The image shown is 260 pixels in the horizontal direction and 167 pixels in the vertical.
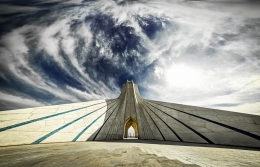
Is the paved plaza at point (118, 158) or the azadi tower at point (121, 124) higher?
the azadi tower at point (121, 124)

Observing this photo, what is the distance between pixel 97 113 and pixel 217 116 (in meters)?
8.08

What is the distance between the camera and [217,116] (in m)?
7.20

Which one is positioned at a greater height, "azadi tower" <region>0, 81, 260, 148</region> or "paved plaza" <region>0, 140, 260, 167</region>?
"azadi tower" <region>0, 81, 260, 148</region>

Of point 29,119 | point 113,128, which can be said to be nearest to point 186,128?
point 113,128

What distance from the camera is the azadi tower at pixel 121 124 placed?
5234mm

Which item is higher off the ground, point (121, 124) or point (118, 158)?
point (121, 124)

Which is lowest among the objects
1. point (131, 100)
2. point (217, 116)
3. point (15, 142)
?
point (15, 142)

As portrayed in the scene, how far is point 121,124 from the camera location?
8312mm

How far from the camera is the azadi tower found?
17.2 ft

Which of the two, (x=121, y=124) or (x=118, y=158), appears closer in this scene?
(x=118, y=158)

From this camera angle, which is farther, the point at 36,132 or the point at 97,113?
the point at 97,113

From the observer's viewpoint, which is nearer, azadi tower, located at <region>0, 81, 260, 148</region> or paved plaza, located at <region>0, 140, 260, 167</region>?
paved plaza, located at <region>0, 140, 260, 167</region>

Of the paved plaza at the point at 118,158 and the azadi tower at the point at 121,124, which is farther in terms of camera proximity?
the azadi tower at the point at 121,124

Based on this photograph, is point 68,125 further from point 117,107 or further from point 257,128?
point 257,128
